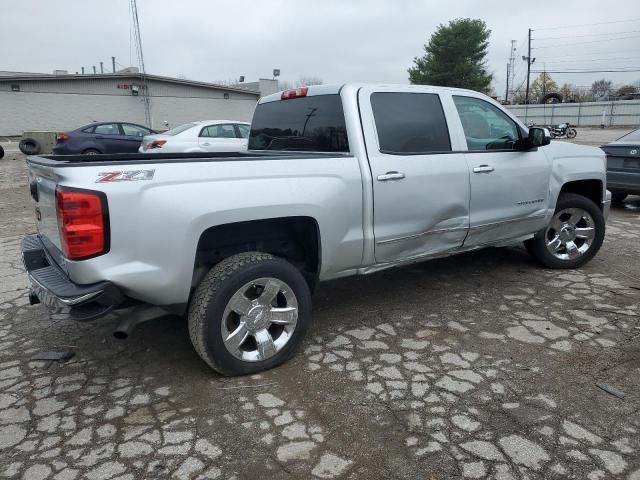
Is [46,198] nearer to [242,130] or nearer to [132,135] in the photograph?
[242,130]

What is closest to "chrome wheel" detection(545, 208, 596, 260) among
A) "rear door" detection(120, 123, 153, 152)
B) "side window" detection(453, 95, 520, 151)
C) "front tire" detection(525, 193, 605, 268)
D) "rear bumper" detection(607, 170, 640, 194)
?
"front tire" detection(525, 193, 605, 268)

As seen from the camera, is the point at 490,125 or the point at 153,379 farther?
the point at 490,125

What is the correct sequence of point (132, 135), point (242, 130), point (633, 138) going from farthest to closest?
point (132, 135) < point (242, 130) < point (633, 138)

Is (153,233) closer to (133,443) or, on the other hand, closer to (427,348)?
(133,443)

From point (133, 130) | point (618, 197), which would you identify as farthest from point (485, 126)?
point (133, 130)

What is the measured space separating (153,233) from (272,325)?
3.50 ft

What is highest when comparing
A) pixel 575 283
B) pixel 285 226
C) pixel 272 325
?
pixel 285 226

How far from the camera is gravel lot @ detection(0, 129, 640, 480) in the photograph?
7.87 feet

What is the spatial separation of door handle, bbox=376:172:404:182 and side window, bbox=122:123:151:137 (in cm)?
1508

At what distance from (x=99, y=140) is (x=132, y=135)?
1109 mm

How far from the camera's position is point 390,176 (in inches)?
139

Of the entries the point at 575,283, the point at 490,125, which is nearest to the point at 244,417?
the point at 490,125

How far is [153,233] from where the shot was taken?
2.67 m

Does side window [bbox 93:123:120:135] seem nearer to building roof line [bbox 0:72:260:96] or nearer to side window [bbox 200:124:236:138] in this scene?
side window [bbox 200:124:236:138]
